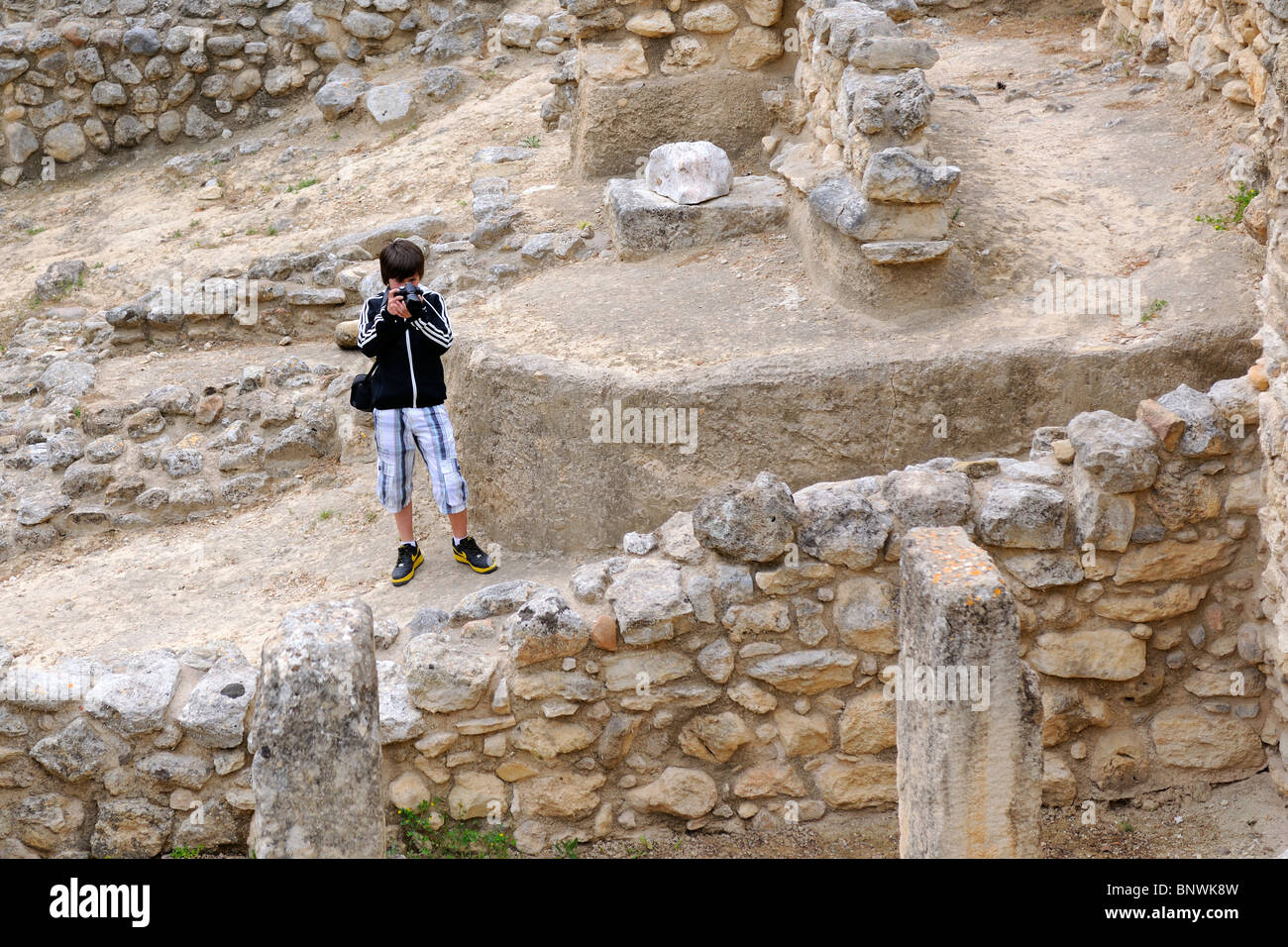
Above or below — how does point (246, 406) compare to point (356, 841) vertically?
below

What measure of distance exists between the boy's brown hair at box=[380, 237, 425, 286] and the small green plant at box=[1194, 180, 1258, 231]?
3517 millimetres

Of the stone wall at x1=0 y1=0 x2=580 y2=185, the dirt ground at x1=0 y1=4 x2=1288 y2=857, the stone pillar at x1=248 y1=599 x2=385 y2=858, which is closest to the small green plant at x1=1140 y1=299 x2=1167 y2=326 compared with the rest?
the dirt ground at x1=0 y1=4 x2=1288 y2=857

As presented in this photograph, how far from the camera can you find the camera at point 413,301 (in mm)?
5520


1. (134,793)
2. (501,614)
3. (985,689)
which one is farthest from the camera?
(501,614)

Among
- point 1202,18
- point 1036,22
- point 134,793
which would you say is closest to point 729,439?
point 134,793

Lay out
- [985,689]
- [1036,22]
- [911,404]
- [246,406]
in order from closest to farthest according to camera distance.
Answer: [985,689]
[911,404]
[246,406]
[1036,22]

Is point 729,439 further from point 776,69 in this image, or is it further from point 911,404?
point 776,69

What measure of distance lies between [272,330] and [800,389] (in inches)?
176

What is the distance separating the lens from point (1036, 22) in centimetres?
918

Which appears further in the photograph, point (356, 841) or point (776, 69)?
point (776, 69)

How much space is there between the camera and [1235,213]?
5750mm

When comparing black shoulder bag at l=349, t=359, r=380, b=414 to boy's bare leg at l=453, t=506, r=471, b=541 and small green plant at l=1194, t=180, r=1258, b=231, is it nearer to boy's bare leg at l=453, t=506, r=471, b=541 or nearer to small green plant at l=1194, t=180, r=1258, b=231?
boy's bare leg at l=453, t=506, r=471, b=541

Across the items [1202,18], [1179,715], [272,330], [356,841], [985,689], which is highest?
[1202,18]

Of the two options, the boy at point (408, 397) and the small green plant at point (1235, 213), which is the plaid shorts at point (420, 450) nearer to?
the boy at point (408, 397)
